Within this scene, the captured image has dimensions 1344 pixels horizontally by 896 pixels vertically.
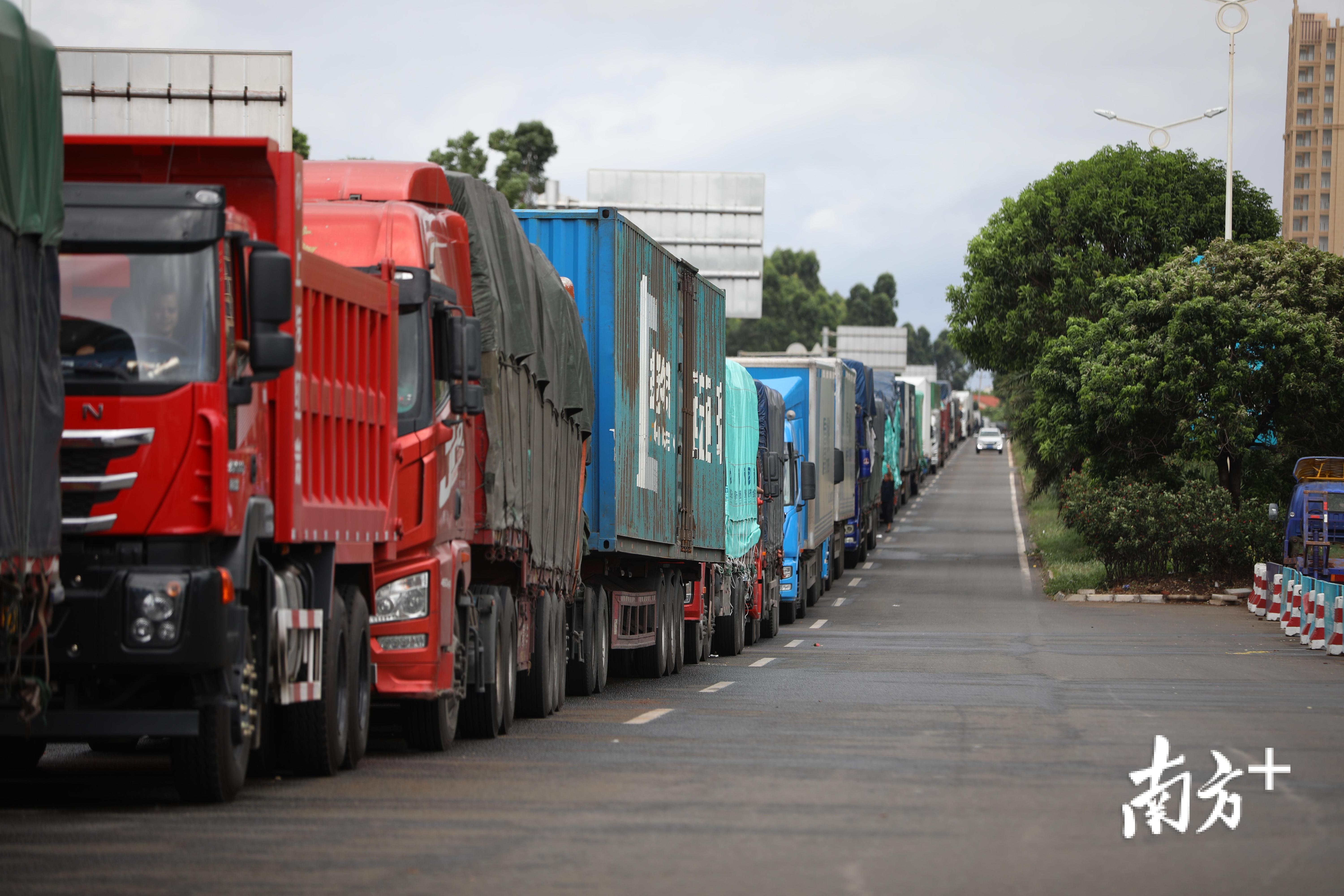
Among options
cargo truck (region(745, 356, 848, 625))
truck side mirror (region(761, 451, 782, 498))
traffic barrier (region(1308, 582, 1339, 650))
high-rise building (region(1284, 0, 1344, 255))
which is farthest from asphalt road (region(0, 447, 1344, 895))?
high-rise building (region(1284, 0, 1344, 255))

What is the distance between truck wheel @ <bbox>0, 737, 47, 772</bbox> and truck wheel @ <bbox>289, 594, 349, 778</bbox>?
1.51m

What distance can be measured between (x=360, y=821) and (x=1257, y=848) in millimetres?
4088

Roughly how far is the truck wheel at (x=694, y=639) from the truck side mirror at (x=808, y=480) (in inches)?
319

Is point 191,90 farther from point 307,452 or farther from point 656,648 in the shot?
point 307,452

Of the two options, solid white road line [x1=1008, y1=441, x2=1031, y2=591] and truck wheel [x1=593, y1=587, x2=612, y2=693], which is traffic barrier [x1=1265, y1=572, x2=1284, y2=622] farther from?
truck wheel [x1=593, y1=587, x2=612, y2=693]

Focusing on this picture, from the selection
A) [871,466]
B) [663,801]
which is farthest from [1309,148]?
[663,801]

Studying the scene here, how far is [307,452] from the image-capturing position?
413 inches

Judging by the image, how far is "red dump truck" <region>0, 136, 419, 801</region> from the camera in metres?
9.02

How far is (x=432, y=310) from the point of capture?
1268cm

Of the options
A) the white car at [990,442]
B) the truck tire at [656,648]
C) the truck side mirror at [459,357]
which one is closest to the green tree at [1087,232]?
the truck tire at [656,648]

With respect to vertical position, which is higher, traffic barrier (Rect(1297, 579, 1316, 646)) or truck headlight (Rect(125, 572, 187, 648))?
truck headlight (Rect(125, 572, 187, 648))

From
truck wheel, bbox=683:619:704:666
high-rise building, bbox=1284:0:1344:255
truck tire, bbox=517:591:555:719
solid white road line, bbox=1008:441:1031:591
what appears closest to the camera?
truck tire, bbox=517:591:555:719

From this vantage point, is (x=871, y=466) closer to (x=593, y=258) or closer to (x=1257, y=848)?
(x=593, y=258)

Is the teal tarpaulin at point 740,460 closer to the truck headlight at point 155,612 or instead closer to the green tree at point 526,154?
the truck headlight at point 155,612
